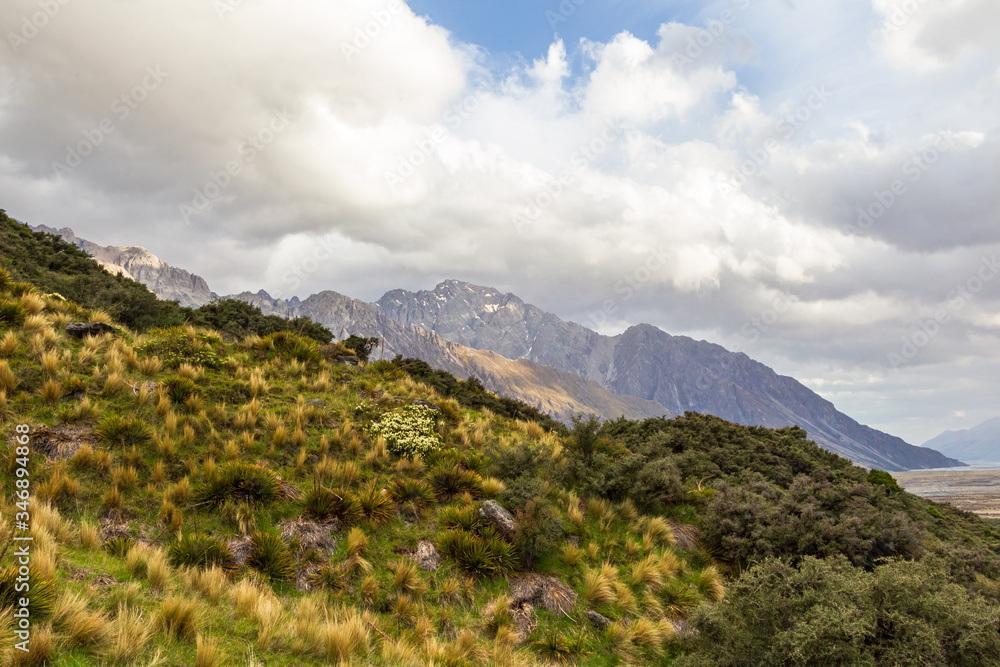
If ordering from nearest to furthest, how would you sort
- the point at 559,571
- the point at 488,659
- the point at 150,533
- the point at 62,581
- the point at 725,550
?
the point at 62,581 < the point at 488,659 < the point at 150,533 < the point at 559,571 < the point at 725,550

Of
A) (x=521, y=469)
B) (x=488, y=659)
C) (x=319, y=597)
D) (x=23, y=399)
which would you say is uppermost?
(x=23, y=399)

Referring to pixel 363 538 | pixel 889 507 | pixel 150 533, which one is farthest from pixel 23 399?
pixel 889 507

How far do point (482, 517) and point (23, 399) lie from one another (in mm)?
10120

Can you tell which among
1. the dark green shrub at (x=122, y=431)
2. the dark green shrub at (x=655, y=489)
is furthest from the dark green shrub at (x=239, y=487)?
the dark green shrub at (x=655, y=489)

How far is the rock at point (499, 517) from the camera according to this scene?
955 centimetres

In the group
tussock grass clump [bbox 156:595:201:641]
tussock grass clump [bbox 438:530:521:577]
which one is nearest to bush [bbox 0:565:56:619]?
tussock grass clump [bbox 156:595:201:641]

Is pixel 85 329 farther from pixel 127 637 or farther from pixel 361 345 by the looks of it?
pixel 127 637

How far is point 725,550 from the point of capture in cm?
1160

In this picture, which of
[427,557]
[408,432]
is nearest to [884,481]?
[408,432]

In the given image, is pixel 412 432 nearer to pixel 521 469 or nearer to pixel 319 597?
pixel 521 469

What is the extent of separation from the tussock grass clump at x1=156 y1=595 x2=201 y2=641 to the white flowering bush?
6781mm

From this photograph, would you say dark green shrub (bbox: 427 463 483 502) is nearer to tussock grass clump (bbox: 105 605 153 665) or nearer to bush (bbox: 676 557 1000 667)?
bush (bbox: 676 557 1000 667)

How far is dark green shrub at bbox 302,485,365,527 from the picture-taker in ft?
29.2

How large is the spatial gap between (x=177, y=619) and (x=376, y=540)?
4.27m
